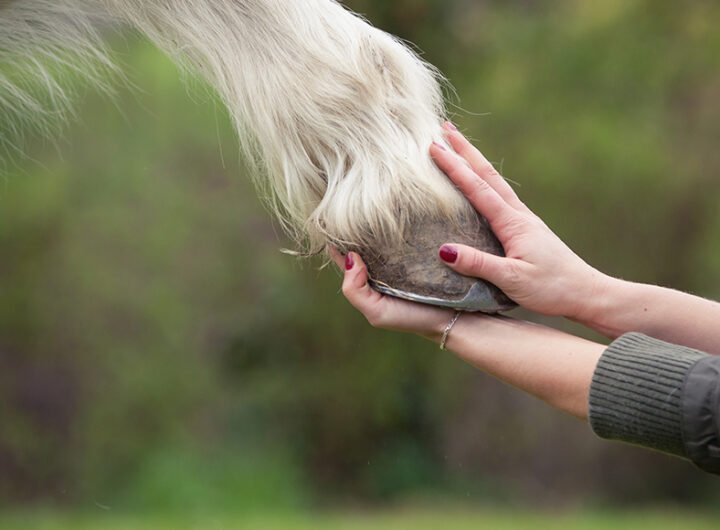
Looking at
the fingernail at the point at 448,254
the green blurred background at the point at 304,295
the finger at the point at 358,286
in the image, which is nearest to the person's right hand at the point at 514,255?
the fingernail at the point at 448,254

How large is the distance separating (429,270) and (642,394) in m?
0.30

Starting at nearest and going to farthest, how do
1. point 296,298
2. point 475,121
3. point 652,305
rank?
point 652,305 < point 475,121 < point 296,298

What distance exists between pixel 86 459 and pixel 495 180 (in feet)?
19.8

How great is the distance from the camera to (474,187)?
1.47 metres

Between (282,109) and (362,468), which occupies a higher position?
(282,109)

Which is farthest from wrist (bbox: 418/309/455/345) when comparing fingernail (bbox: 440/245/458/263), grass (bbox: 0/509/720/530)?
grass (bbox: 0/509/720/530)

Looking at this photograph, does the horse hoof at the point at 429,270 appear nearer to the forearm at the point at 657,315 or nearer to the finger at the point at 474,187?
the finger at the point at 474,187

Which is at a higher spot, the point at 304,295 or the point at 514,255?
the point at 514,255

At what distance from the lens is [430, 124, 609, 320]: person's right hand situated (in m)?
1.44

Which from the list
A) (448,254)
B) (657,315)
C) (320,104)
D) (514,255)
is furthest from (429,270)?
(657,315)

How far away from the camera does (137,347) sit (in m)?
7.25

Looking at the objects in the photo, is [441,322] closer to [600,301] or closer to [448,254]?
[448,254]

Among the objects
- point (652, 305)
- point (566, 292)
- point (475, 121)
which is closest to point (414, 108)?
point (566, 292)

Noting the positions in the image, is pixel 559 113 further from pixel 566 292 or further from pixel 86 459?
pixel 566 292
